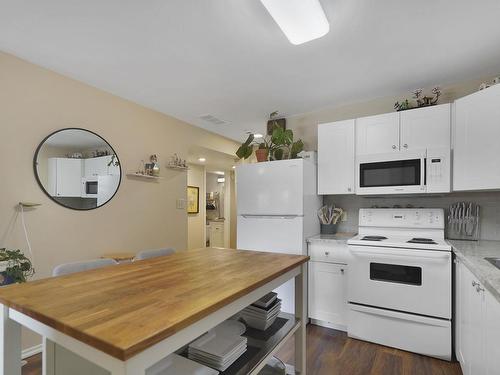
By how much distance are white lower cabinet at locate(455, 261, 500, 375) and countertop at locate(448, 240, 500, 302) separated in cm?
6

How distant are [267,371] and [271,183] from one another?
5.79 ft

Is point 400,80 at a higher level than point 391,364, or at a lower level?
higher

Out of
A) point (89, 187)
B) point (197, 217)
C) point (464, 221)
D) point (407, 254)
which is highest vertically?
point (89, 187)

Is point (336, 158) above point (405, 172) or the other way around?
above

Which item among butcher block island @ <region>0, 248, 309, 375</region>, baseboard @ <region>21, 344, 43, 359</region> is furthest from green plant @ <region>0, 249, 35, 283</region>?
butcher block island @ <region>0, 248, 309, 375</region>

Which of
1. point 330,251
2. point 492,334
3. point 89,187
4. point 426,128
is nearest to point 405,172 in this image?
point 426,128

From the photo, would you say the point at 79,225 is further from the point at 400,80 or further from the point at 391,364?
the point at 400,80

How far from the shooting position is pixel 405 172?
260 cm

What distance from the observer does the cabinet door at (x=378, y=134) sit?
2.68m

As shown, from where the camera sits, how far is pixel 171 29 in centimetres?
193

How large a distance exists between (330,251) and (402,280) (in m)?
0.66

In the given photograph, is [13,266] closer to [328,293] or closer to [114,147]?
[114,147]

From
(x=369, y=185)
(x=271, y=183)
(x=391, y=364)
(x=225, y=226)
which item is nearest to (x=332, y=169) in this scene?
(x=369, y=185)

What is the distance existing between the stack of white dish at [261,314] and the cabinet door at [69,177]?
2049 mm
